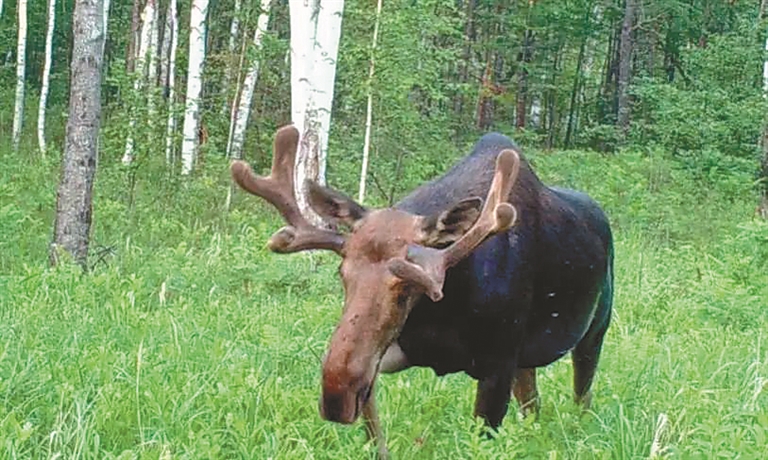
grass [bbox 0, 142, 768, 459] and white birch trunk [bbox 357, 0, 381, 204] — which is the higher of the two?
white birch trunk [bbox 357, 0, 381, 204]

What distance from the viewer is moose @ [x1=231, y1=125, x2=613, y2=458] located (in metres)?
3.77

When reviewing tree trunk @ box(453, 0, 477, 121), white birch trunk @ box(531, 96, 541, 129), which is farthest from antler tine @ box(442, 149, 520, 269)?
white birch trunk @ box(531, 96, 541, 129)

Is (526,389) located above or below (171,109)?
below

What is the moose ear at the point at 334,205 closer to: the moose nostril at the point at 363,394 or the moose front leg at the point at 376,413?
the moose front leg at the point at 376,413

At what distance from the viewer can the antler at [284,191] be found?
4.20 metres

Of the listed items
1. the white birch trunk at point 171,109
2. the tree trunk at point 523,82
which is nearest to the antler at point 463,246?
the white birch trunk at point 171,109

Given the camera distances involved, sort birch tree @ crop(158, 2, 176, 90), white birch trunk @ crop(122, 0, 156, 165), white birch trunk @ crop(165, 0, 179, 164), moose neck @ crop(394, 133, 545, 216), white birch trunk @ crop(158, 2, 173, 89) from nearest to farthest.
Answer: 1. moose neck @ crop(394, 133, 545, 216)
2. white birch trunk @ crop(122, 0, 156, 165)
3. white birch trunk @ crop(165, 0, 179, 164)
4. birch tree @ crop(158, 2, 176, 90)
5. white birch trunk @ crop(158, 2, 173, 89)

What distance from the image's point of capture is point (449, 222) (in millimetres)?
4109

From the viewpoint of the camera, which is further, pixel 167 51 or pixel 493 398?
pixel 167 51

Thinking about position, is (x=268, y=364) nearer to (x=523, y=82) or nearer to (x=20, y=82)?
(x=20, y=82)

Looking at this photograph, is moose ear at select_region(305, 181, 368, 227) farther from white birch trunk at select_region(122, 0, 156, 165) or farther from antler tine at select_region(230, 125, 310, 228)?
white birch trunk at select_region(122, 0, 156, 165)

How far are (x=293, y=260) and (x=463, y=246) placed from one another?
6.13 metres

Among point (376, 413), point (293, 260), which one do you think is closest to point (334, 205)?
point (376, 413)

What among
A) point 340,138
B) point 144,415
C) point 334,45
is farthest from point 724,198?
point 144,415
